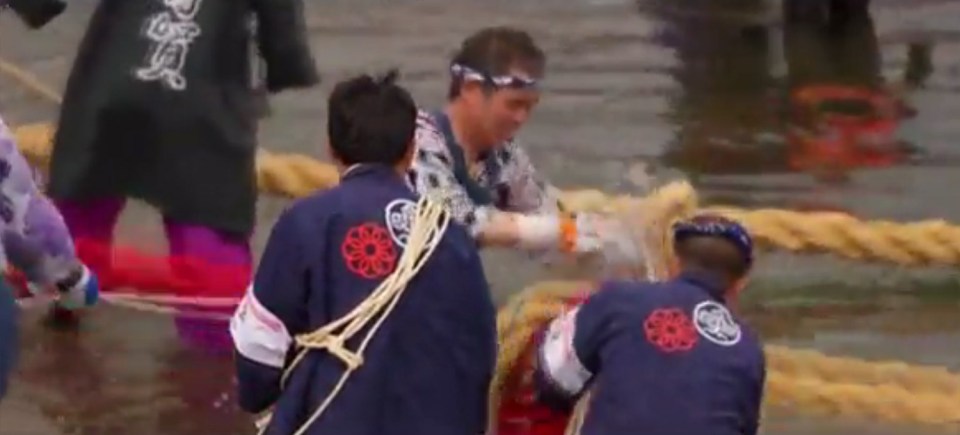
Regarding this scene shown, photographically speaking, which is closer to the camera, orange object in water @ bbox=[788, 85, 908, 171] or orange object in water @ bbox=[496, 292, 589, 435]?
orange object in water @ bbox=[496, 292, 589, 435]

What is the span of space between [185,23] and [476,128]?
1215 mm

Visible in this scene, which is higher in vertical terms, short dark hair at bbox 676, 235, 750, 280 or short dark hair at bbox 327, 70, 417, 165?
short dark hair at bbox 327, 70, 417, 165

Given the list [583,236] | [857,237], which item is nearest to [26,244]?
[583,236]

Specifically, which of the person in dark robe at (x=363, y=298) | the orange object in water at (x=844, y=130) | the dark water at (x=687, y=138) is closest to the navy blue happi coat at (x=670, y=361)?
the person in dark robe at (x=363, y=298)

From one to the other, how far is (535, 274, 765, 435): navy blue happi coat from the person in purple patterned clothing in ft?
3.91

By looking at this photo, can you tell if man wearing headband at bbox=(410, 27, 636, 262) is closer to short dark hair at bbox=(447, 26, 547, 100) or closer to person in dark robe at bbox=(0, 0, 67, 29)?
short dark hair at bbox=(447, 26, 547, 100)

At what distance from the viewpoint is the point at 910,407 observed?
5.70 meters

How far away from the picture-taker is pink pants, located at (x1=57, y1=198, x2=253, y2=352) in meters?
6.15

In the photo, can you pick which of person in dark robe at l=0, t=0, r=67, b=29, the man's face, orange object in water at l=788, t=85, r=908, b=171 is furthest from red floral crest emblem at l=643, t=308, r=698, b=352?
orange object in water at l=788, t=85, r=908, b=171

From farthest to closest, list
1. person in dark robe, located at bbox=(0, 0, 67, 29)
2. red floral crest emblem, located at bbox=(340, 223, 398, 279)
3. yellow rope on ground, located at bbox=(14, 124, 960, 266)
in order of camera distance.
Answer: yellow rope on ground, located at bbox=(14, 124, 960, 266)
person in dark robe, located at bbox=(0, 0, 67, 29)
red floral crest emblem, located at bbox=(340, 223, 398, 279)

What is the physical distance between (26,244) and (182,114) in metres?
1.15

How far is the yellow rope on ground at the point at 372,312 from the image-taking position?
4184 millimetres

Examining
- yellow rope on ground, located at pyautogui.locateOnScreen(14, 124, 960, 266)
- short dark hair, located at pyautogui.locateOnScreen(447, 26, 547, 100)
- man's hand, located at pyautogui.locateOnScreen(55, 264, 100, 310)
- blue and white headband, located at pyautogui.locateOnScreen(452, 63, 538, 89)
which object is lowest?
yellow rope on ground, located at pyautogui.locateOnScreen(14, 124, 960, 266)

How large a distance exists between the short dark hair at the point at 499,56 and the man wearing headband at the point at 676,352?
898mm
